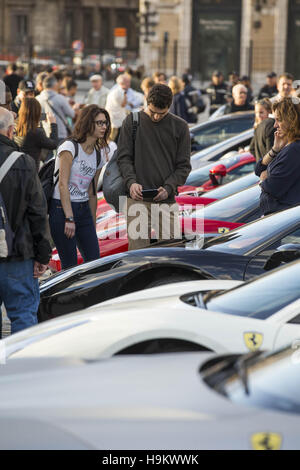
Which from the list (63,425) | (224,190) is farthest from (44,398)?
(224,190)

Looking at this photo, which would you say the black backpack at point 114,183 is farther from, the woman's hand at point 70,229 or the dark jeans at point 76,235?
the woman's hand at point 70,229

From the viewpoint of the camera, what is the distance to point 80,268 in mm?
6797

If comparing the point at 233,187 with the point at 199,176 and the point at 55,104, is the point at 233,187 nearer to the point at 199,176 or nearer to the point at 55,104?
the point at 199,176

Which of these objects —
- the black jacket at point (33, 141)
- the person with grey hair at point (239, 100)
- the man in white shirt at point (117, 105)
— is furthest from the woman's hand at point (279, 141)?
the man in white shirt at point (117, 105)

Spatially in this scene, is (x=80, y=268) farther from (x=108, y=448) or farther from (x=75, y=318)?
(x=108, y=448)

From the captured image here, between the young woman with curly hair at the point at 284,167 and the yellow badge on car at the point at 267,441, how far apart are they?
14.9ft

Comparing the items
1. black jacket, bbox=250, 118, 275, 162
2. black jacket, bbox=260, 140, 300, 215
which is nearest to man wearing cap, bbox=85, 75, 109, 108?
black jacket, bbox=250, 118, 275, 162

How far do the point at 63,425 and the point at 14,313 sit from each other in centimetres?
272

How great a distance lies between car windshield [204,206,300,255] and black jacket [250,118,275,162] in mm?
2748

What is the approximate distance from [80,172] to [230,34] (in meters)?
42.1

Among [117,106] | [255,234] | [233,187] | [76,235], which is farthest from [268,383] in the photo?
[117,106]

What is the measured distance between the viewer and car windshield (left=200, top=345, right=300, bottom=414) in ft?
9.71

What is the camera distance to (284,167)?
734 centimetres

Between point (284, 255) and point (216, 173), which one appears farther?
point (216, 173)
